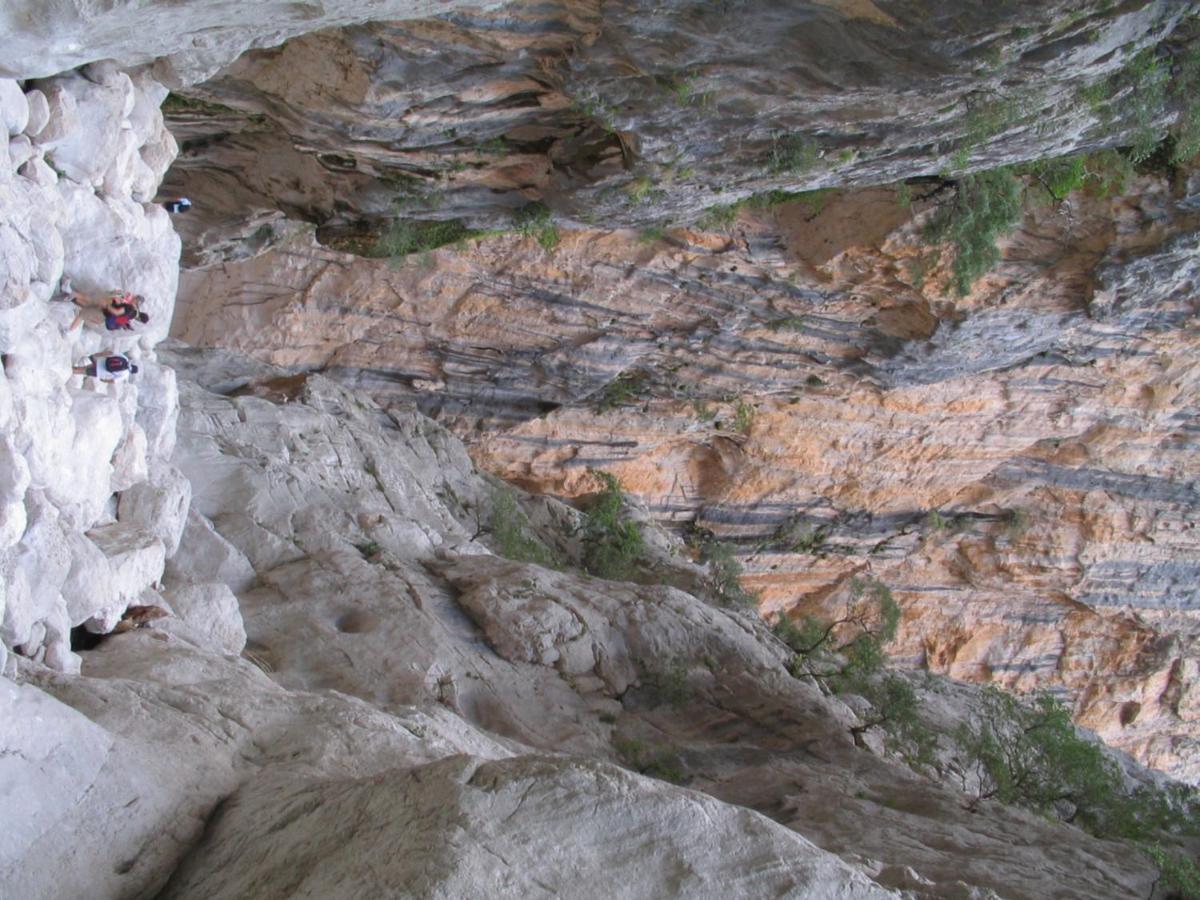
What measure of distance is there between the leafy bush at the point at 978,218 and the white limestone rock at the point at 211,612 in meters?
10.0

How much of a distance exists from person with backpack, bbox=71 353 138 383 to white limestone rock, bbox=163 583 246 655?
6.14 feet

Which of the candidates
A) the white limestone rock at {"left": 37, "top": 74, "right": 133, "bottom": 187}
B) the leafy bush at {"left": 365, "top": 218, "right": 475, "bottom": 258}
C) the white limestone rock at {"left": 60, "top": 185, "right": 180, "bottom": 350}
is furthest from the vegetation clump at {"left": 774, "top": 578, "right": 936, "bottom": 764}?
the white limestone rock at {"left": 37, "top": 74, "right": 133, "bottom": 187}

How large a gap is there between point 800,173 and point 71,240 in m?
6.97

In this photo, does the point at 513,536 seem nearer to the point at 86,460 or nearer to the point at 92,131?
the point at 86,460

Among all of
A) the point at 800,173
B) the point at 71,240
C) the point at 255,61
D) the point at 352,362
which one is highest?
the point at 255,61

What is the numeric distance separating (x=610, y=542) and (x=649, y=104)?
9226 mm

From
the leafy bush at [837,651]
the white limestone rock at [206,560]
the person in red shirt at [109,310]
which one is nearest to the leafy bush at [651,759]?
the leafy bush at [837,651]

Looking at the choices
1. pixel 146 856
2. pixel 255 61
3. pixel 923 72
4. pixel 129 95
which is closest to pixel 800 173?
pixel 923 72

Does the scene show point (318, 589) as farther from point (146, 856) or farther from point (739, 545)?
point (739, 545)

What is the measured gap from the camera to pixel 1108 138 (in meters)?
10.3

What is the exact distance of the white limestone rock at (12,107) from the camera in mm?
5711

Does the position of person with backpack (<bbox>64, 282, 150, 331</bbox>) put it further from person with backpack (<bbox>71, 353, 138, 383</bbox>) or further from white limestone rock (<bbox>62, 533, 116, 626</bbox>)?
white limestone rock (<bbox>62, 533, 116, 626</bbox>)

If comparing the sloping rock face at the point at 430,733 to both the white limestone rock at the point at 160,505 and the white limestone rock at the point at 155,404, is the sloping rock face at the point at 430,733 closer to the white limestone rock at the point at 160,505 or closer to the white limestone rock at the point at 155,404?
the white limestone rock at the point at 160,505

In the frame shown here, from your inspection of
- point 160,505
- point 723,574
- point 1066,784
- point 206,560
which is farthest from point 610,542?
point 160,505
